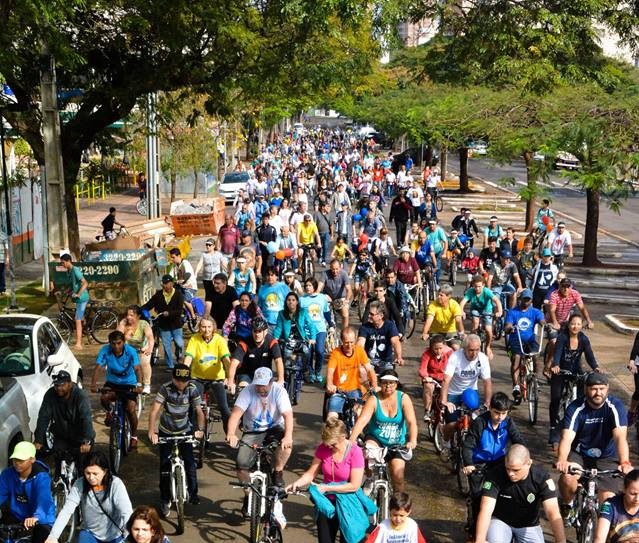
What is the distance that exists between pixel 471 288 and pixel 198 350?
5.30 metres

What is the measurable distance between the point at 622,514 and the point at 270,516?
2831 millimetres

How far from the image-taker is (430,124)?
24.2 meters

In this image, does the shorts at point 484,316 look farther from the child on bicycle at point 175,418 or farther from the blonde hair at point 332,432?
the blonde hair at point 332,432

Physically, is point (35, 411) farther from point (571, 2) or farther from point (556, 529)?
point (571, 2)

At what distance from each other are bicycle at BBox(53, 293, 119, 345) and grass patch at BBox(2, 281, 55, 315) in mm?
2382

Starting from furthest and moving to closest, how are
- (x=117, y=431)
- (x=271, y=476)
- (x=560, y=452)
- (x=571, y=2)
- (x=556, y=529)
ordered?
(x=571, y=2) < (x=117, y=431) < (x=271, y=476) < (x=560, y=452) < (x=556, y=529)

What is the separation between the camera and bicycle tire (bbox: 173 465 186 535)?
943 cm

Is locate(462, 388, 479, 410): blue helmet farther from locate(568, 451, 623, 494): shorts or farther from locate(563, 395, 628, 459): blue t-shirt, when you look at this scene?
locate(563, 395, 628, 459): blue t-shirt

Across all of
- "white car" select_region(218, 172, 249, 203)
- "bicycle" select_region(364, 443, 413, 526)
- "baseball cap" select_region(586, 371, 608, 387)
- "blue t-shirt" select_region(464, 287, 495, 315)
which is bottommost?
"bicycle" select_region(364, 443, 413, 526)

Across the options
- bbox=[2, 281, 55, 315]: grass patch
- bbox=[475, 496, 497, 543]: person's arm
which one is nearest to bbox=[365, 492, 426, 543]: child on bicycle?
bbox=[475, 496, 497, 543]: person's arm

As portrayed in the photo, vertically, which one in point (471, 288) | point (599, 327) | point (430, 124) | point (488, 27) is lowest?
point (599, 327)

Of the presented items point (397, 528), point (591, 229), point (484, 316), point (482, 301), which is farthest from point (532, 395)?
point (591, 229)

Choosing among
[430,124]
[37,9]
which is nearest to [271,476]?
Result: [37,9]

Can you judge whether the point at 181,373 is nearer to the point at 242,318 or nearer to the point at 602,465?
the point at 242,318
